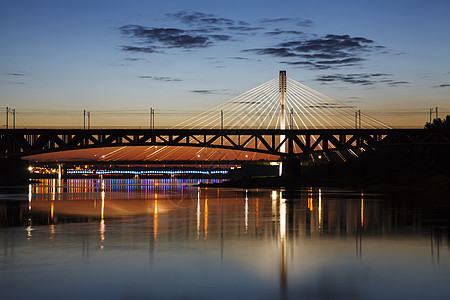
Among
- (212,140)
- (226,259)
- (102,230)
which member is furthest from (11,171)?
(226,259)

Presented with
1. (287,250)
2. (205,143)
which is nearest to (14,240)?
(287,250)

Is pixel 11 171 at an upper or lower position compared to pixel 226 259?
upper

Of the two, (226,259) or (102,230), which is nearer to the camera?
(226,259)

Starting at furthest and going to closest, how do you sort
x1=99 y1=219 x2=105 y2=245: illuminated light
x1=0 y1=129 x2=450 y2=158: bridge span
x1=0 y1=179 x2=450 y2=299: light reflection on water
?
1. x1=0 y1=129 x2=450 y2=158: bridge span
2. x1=99 y1=219 x2=105 y2=245: illuminated light
3. x1=0 y1=179 x2=450 y2=299: light reflection on water

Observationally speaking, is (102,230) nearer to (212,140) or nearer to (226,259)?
(226,259)

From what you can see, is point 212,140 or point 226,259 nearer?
point 226,259

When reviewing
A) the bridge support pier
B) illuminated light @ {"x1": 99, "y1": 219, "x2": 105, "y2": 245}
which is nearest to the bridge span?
the bridge support pier

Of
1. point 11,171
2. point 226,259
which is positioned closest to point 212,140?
point 11,171

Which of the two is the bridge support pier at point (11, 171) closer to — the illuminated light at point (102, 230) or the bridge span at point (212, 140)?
the bridge span at point (212, 140)

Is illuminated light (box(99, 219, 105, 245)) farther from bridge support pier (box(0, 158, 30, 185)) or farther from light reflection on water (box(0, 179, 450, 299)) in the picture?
bridge support pier (box(0, 158, 30, 185))

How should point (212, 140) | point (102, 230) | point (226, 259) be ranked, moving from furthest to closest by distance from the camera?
point (212, 140) → point (102, 230) → point (226, 259)

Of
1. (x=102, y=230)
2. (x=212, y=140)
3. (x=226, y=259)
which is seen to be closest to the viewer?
(x=226, y=259)

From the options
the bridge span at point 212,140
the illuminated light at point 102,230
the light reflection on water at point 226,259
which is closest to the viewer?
the light reflection on water at point 226,259

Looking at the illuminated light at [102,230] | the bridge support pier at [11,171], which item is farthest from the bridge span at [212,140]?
the illuminated light at [102,230]
